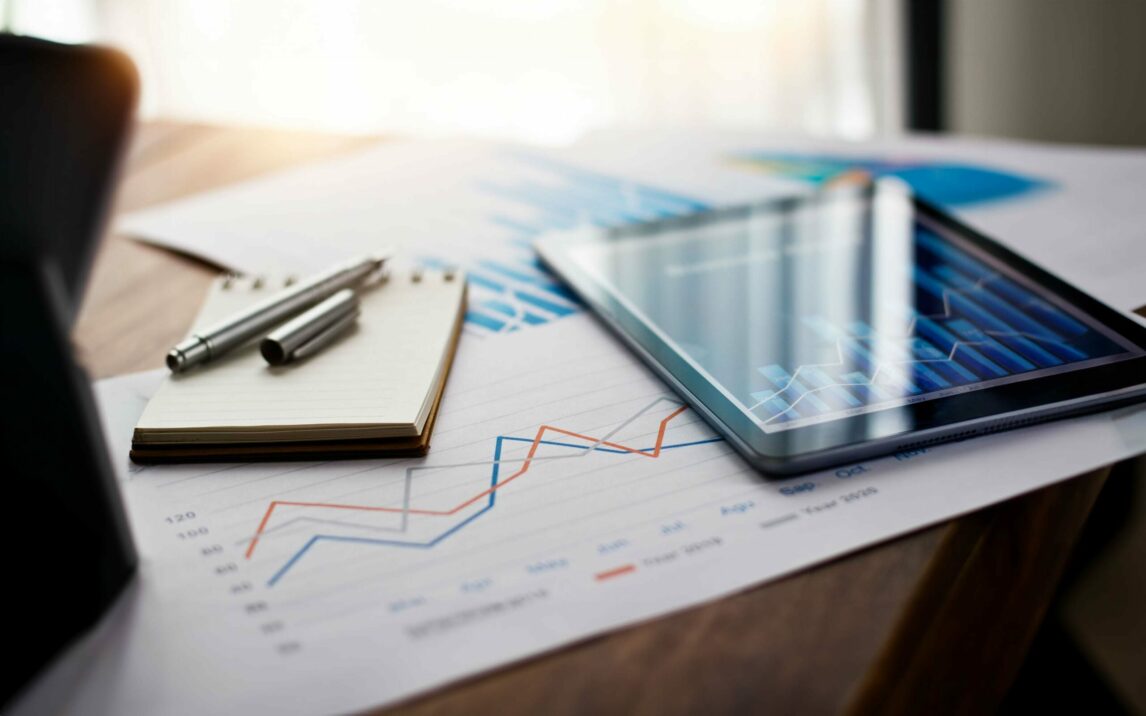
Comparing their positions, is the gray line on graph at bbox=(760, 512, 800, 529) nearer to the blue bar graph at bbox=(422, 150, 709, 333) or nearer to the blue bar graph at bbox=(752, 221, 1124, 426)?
the blue bar graph at bbox=(752, 221, 1124, 426)

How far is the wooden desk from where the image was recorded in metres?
0.31

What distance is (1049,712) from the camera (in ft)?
3.56

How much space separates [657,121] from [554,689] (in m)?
1.91

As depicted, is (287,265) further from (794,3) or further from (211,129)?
(794,3)

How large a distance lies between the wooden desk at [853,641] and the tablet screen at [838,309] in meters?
0.08

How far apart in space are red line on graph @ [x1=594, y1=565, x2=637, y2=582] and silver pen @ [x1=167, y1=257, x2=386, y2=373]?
0.26 metres

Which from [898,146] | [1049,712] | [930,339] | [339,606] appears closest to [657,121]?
[898,146]

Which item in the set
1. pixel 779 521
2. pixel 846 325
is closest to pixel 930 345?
pixel 846 325

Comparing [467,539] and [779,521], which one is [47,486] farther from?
[779,521]

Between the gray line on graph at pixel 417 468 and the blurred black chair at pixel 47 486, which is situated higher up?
the blurred black chair at pixel 47 486

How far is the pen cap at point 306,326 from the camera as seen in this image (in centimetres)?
49

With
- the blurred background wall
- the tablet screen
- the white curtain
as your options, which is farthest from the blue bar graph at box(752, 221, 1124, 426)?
the white curtain

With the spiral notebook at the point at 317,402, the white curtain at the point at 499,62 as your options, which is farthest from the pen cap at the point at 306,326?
the white curtain at the point at 499,62

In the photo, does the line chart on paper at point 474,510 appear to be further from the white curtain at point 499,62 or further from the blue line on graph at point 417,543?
the white curtain at point 499,62
